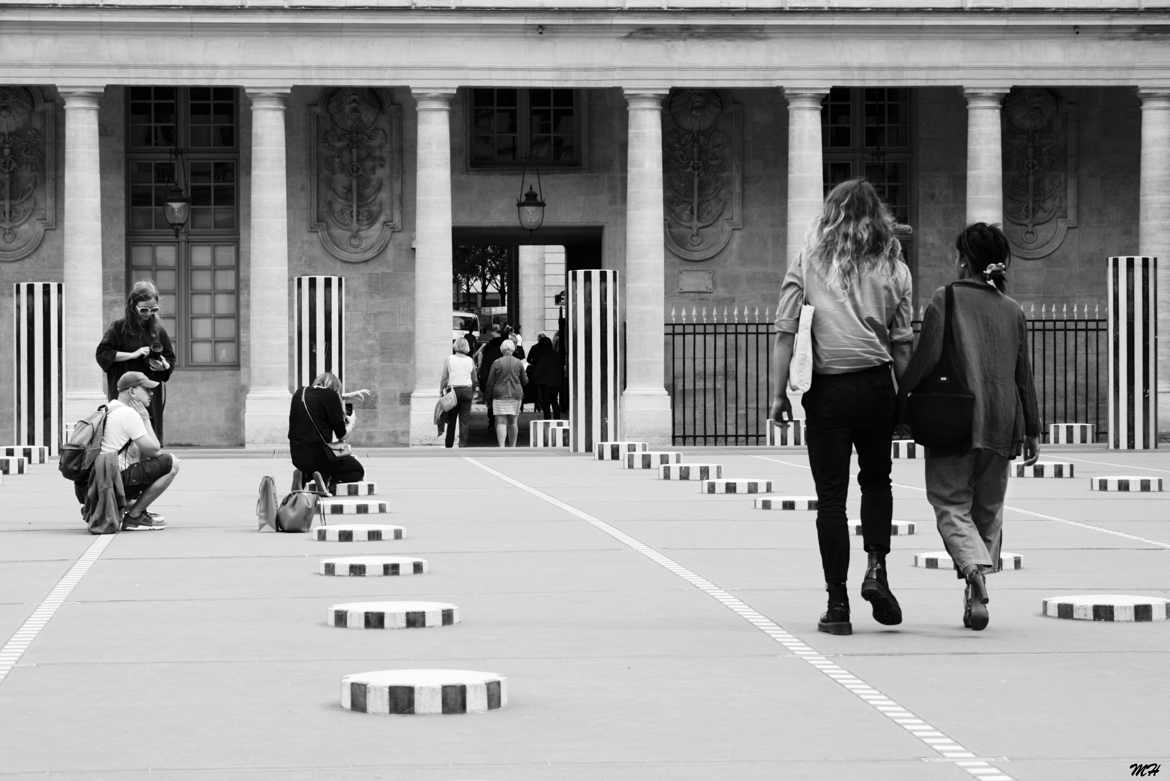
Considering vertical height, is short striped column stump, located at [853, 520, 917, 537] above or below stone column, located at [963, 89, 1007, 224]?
below

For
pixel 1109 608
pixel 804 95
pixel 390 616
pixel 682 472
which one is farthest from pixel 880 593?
pixel 804 95

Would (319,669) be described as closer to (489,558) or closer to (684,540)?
(489,558)

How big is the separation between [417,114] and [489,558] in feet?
85.6

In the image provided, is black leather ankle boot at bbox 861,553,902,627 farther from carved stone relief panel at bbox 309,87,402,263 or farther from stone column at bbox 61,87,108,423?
carved stone relief panel at bbox 309,87,402,263

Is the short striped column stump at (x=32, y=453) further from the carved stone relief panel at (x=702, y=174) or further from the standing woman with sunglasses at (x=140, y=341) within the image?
the carved stone relief panel at (x=702, y=174)

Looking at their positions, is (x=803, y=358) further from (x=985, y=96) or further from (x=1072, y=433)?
(x=985, y=96)

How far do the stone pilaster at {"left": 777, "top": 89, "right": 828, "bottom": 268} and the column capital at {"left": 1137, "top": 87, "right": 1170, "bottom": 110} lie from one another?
518 centimetres

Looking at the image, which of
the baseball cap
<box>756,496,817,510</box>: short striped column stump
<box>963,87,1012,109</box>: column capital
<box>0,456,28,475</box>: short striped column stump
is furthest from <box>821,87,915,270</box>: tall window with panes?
the baseball cap

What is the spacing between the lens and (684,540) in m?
16.2

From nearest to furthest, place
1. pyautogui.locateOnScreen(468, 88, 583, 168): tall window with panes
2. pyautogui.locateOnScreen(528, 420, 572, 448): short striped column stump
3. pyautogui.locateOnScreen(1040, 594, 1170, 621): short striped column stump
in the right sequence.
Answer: pyautogui.locateOnScreen(1040, 594, 1170, 621): short striped column stump
pyautogui.locateOnScreen(528, 420, 572, 448): short striped column stump
pyautogui.locateOnScreen(468, 88, 583, 168): tall window with panes

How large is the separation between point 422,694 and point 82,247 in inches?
1216

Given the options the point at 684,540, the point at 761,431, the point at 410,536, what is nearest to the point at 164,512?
the point at 410,536

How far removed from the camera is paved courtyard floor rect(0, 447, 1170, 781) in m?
7.25

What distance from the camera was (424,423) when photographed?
37625mm
